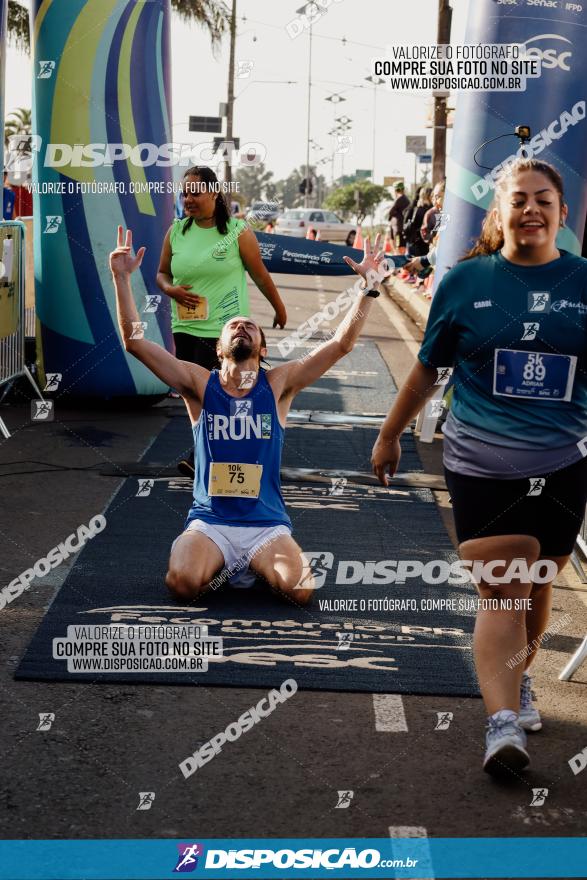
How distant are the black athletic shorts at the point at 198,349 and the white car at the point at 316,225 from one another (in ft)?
144

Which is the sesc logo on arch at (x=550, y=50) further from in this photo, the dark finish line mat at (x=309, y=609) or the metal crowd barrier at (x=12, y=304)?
the metal crowd barrier at (x=12, y=304)

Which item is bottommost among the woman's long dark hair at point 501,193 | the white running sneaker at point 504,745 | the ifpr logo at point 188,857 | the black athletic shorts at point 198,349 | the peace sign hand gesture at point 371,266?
the ifpr logo at point 188,857

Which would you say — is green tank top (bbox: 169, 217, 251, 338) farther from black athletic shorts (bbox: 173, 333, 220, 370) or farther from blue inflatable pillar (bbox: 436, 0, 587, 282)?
blue inflatable pillar (bbox: 436, 0, 587, 282)

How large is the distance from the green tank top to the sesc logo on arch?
265cm

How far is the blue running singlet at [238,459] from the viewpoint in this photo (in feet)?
21.0

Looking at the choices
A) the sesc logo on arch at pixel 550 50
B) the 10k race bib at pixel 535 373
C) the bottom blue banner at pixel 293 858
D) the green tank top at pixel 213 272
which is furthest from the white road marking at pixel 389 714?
the sesc logo on arch at pixel 550 50

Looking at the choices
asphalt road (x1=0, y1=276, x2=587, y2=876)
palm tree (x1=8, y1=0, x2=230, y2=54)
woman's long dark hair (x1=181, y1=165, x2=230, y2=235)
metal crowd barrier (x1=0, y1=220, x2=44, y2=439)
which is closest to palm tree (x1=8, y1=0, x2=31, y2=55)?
palm tree (x1=8, y1=0, x2=230, y2=54)

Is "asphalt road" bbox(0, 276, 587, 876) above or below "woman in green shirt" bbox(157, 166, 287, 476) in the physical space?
below

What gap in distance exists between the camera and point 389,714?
4.91 metres

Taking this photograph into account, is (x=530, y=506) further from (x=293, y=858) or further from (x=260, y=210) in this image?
(x=260, y=210)

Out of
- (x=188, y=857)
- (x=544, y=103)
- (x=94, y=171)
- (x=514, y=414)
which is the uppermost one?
(x=544, y=103)

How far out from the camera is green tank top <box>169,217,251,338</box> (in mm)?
8523

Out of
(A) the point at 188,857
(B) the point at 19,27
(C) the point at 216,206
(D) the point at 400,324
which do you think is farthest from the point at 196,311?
(B) the point at 19,27

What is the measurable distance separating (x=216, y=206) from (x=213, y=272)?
16.8 inches
